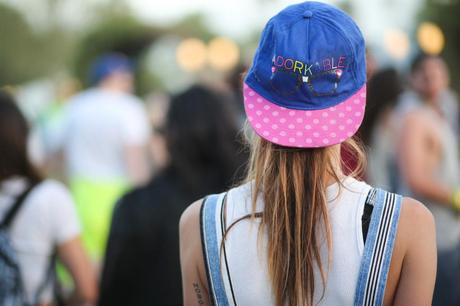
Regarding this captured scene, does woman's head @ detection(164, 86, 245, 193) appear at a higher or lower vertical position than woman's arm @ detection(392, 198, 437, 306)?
lower

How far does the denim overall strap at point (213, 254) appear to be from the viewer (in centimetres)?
197

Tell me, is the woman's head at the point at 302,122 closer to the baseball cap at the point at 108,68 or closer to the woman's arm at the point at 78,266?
the woman's arm at the point at 78,266

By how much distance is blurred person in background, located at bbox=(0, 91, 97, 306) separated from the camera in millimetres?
3283

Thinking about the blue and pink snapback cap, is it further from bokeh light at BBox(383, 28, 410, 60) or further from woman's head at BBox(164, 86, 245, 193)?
bokeh light at BBox(383, 28, 410, 60)

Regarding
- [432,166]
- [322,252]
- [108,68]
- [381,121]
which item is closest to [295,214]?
[322,252]

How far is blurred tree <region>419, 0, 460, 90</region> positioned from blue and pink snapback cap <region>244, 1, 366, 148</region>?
1401cm

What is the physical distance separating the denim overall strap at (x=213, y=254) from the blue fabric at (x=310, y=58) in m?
0.34

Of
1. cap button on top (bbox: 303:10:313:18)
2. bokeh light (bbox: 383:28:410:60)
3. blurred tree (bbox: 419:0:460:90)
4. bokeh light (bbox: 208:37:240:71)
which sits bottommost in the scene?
blurred tree (bbox: 419:0:460:90)

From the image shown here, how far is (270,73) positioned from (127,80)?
6579 mm

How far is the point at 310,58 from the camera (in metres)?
1.89

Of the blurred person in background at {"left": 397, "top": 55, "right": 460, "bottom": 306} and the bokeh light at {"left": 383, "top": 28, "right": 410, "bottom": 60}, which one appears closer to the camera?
the blurred person in background at {"left": 397, "top": 55, "right": 460, "bottom": 306}

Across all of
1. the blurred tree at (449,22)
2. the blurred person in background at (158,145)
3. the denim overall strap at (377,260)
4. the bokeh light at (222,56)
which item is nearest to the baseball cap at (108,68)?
the blurred person in background at (158,145)

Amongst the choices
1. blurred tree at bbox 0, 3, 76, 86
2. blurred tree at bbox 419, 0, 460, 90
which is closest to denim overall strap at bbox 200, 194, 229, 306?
blurred tree at bbox 419, 0, 460, 90

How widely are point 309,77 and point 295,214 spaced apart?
0.34 m
